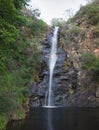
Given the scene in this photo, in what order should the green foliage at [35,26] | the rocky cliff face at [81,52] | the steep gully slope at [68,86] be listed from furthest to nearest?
the green foliage at [35,26] < the rocky cliff face at [81,52] < the steep gully slope at [68,86]

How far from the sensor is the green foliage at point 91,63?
145 feet

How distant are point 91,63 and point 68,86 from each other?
521 cm

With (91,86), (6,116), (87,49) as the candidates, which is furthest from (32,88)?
(6,116)

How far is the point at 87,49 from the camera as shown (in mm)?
50062

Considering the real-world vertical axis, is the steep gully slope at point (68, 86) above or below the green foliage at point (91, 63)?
below

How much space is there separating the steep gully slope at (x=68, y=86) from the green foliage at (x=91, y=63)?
137 cm

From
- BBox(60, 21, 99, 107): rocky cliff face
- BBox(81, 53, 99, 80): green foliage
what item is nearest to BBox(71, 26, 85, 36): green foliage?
BBox(60, 21, 99, 107): rocky cliff face

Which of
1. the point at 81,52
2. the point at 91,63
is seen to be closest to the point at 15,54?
the point at 91,63

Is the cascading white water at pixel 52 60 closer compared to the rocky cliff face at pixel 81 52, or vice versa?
the cascading white water at pixel 52 60

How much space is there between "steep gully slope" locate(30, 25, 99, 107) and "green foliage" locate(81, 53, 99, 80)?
4.50 feet

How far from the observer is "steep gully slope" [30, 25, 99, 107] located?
43.6m

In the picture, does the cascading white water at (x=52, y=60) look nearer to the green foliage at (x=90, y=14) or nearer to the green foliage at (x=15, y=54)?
the green foliage at (x=15, y=54)

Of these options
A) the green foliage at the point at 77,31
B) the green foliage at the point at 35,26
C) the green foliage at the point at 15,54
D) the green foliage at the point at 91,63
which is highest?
the green foliage at the point at 35,26

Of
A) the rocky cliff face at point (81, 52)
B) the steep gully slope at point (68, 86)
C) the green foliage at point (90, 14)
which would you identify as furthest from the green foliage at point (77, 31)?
the steep gully slope at point (68, 86)
